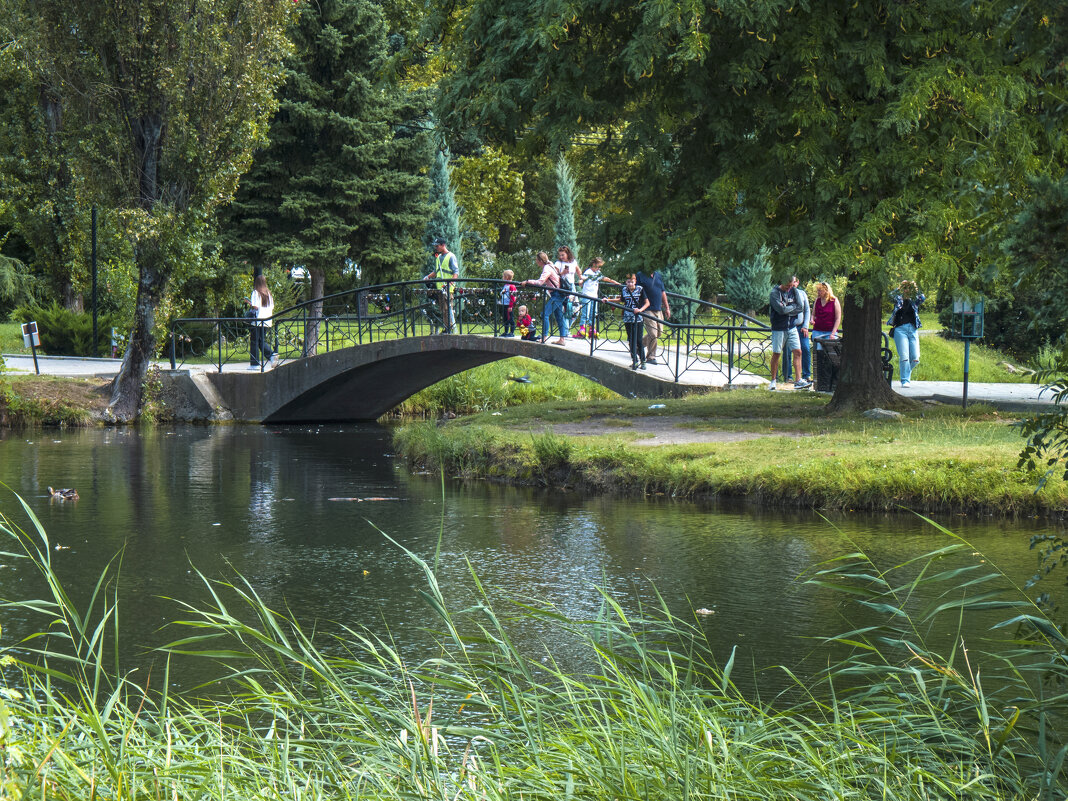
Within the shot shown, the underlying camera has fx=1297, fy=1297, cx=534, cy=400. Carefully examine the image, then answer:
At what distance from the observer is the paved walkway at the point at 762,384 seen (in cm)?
1856

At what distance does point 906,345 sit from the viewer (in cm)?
2197

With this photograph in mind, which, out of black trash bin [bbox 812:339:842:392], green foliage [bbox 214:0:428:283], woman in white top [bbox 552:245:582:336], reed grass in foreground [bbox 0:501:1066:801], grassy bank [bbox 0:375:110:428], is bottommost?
reed grass in foreground [bbox 0:501:1066:801]

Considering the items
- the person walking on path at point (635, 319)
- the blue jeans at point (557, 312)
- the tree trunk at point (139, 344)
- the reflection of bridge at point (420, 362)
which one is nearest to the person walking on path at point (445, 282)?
the reflection of bridge at point (420, 362)

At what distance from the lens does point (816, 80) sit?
14219 millimetres

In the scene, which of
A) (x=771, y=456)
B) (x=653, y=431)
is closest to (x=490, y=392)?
(x=653, y=431)

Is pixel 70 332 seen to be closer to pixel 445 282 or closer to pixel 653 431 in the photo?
pixel 445 282

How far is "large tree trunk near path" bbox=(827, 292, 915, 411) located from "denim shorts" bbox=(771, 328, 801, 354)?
11.6 feet

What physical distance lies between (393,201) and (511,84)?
1761 centimetres

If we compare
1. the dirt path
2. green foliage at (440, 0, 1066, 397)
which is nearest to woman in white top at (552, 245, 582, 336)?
the dirt path

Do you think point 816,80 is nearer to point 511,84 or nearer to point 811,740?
point 511,84

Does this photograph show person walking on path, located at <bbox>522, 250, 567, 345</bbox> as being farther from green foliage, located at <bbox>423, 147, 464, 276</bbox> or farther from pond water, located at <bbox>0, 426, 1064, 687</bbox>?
green foliage, located at <bbox>423, 147, 464, 276</bbox>

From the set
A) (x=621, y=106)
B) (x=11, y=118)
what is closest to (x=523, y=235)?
(x=11, y=118)

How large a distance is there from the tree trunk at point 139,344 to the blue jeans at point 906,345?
12587 mm

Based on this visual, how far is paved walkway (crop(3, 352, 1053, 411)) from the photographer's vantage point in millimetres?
18562
